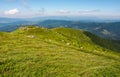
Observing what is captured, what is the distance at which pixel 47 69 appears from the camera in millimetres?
26859

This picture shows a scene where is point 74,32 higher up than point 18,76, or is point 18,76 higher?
point 18,76

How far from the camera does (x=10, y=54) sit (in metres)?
31.2

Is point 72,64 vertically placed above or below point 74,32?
above

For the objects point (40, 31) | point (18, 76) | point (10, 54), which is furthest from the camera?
point (40, 31)

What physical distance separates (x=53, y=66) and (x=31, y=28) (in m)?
68.7

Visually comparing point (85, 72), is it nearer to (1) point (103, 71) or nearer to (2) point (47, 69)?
(1) point (103, 71)

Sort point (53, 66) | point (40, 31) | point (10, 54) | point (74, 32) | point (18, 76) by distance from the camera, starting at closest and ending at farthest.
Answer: point (18, 76) → point (53, 66) → point (10, 54) → point (40, 31) → point (74, 32)

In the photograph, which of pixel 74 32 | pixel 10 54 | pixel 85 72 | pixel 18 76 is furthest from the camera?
pixel 74 32

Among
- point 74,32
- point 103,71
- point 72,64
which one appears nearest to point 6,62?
point 72,64

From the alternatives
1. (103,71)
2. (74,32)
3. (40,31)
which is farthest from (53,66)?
(74,32)

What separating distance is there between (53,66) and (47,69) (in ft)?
4.76

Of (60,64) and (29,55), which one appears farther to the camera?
(29,55)

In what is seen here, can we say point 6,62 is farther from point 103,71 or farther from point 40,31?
point 40,31

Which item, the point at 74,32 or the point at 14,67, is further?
the point at 74,32
